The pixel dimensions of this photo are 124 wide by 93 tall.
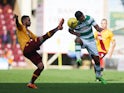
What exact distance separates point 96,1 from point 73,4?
4.57 feet

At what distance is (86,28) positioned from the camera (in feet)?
43.2

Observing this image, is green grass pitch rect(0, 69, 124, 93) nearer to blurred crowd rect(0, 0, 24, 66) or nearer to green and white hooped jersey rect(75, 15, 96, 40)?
green and white hooped jersey rect(75, 15, 96, 40)

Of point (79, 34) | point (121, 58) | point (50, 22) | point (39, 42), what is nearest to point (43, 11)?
point (50, 22)

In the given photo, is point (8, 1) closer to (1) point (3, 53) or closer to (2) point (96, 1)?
(1) point (3, 53)

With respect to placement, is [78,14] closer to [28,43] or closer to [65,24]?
[28,43]

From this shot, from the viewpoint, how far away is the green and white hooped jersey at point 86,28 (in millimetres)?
13078

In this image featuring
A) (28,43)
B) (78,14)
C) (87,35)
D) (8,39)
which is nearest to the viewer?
(28,43)

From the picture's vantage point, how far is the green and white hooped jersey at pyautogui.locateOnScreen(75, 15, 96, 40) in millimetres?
13078

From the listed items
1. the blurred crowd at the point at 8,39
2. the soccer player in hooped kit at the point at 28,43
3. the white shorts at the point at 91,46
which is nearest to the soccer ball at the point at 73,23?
the white shorts at the point at 91,46
